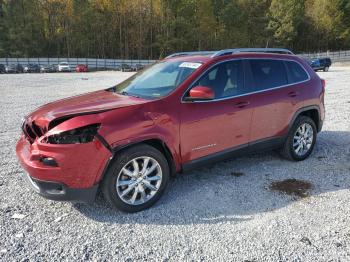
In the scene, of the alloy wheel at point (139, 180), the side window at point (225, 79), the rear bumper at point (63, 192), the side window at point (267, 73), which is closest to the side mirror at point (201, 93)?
the side window at point (225, 79)

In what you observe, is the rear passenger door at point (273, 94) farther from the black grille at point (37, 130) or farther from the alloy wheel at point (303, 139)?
the black grille at point (37, 130)

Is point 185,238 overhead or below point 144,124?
below

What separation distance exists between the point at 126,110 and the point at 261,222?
1919 millimetres

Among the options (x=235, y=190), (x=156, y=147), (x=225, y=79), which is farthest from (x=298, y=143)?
(x=156, y=147)

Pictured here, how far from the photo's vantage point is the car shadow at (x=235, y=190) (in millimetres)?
3738

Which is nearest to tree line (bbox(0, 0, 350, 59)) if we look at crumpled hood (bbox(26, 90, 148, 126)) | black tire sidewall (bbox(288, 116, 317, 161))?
crumpled hood (bbox(26, 90, 148, 126))

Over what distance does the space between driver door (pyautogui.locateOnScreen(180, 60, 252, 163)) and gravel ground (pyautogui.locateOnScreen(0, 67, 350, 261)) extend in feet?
1.93

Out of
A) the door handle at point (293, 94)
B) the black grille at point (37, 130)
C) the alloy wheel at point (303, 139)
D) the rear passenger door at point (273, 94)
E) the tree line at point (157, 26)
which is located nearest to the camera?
the black grille at point (37, 130)

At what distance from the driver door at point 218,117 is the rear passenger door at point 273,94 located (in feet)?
0.69

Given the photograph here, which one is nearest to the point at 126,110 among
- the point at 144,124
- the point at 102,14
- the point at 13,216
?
the point at 144,124

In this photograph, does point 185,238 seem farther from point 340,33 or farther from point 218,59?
point 340,33

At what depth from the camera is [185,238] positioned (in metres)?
3.32

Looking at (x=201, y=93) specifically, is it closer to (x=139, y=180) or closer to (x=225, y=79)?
(x=225, y=79)

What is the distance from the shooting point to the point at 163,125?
377 cm
